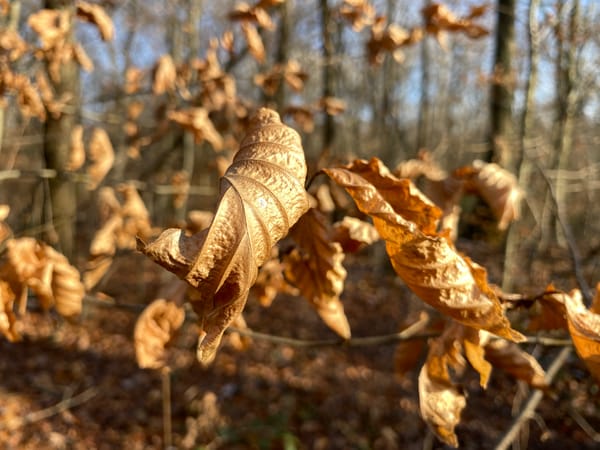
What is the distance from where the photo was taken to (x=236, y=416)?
4164mm

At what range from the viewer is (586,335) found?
722 mm

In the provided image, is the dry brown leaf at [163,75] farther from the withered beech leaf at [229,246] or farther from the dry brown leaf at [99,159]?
the withered beech leaf at [229,246]

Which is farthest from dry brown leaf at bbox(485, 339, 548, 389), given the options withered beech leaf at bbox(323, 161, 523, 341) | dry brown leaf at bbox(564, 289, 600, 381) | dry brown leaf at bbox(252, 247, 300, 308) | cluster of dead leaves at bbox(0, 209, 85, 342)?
cluster of dead leaves at bbox(0, 209, 85, 342)

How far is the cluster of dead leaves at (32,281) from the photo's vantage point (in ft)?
3.97

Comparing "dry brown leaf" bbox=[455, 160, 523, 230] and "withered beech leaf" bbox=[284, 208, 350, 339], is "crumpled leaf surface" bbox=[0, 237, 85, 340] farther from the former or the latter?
"dry brown leaf" bbox=[455, 160, 523, 230]

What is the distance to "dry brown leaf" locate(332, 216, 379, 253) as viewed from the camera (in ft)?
3.30

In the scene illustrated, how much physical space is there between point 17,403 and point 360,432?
3325 mm

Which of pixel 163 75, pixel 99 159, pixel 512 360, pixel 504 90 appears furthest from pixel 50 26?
pixel 504 90

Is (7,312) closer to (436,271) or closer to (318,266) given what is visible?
(318,266)

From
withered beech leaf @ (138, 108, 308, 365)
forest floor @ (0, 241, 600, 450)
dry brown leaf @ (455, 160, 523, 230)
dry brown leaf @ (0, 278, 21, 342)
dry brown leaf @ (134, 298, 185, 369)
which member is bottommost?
forest floor @ (0, 241, 600, 450)

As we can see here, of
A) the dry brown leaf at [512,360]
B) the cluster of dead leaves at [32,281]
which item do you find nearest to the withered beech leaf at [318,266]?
the dry brown leaf at [512,360]

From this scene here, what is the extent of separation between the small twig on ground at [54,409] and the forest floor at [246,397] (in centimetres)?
1

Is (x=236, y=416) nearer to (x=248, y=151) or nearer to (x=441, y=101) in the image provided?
(x=248, y=151)

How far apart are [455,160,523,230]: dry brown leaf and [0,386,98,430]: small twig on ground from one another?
14.2 feet
